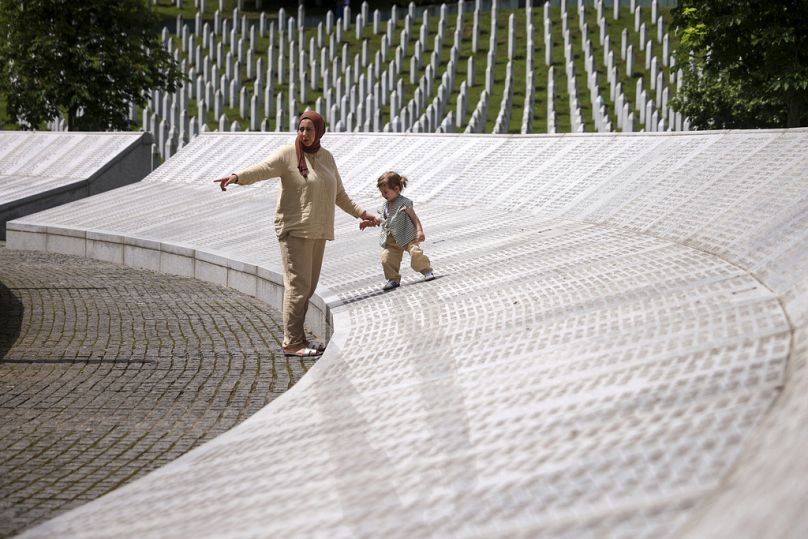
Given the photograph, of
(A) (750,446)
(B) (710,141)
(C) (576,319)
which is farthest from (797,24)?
(A) (750,446)

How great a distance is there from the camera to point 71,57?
84.8 feet

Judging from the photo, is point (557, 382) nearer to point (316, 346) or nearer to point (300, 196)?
point (300, 196)

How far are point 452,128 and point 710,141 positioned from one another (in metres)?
21.0

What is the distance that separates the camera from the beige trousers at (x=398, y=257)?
8.05m

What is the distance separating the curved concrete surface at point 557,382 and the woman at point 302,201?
37cm

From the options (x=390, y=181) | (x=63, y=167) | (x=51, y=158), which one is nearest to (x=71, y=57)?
(x=51, y=158)

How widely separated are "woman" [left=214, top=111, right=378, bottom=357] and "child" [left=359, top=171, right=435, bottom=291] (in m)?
0.52

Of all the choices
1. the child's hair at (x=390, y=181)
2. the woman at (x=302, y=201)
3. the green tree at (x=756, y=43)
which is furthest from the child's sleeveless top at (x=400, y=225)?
the green tree at (x=756, y=43)

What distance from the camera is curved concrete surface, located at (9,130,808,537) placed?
3340 millimetres

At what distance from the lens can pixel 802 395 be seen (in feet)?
11.6

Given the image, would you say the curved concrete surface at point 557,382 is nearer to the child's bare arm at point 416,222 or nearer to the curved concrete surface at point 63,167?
the child's bare arm at point 416,222

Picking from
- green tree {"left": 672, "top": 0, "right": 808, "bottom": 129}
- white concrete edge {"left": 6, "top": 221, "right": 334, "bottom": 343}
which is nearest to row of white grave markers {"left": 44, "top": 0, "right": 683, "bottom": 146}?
green tree {"left": 672, "top": 0, "right": 808, "bottom": 129}

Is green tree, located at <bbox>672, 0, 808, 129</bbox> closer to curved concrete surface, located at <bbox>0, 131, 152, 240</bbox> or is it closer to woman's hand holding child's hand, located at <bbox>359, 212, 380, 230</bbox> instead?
curved concrete surface, located at <bbox>0, 131, 152, 240</bbox>

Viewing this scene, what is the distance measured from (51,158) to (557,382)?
15646mm
